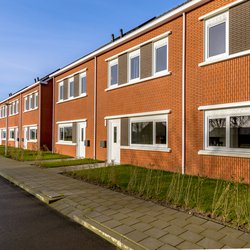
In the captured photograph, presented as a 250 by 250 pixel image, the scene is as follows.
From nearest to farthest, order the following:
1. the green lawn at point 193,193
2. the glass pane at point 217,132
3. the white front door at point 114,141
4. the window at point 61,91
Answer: the green lawn at point 193,193, the glass pane at point 217,132, the white front door at point 114,141, the window at point 61,91

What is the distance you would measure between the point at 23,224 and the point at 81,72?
14120 millimetres

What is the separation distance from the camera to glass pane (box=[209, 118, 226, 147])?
961cm

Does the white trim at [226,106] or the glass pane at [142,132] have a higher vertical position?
the white trim at [226,106]

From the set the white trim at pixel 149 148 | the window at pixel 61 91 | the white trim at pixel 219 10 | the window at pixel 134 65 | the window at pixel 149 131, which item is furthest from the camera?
the window at pixel 61 91

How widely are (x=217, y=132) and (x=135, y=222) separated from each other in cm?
558

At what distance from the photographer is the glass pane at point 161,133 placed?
12.0 metres

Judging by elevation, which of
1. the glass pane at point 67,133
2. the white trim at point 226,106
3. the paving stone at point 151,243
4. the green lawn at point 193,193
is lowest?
the paving stone at point 151,243

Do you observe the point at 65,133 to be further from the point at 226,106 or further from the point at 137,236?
the point at 137,236

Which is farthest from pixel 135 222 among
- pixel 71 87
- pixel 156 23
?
pixel 71 87

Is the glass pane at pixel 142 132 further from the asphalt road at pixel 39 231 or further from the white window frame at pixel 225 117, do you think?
the asphalt road at pixel 39 231

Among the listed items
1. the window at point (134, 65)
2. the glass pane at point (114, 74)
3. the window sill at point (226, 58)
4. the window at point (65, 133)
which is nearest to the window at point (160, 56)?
the window at point (134, 65)

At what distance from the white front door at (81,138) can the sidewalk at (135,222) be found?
9.42 m

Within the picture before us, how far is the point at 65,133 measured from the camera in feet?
67.9

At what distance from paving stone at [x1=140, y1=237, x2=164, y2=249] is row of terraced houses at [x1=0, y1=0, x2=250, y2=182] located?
17.7ft
